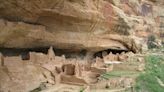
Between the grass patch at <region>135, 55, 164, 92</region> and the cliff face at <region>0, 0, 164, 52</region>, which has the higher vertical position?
the cliff face at <region>0, 0, 164, 52</region>

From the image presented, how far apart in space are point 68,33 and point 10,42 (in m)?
2.46

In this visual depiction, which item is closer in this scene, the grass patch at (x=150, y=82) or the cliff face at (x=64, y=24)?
the cliff face at (x=64, y=24)

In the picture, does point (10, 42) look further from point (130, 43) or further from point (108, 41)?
point (130, 43)

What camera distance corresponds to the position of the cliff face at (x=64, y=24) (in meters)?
7.98

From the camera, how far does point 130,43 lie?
51.6ft

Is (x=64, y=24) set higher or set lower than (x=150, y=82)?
higher

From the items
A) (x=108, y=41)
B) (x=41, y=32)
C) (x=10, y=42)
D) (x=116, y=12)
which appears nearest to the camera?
(x=10, y=42)

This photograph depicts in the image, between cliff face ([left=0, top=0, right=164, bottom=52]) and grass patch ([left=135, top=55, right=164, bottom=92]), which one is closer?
cliff face ([left=0, top=0, right=164, bottom=52])

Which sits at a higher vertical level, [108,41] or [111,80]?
[108,41]

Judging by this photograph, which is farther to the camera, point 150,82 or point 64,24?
point 64,24

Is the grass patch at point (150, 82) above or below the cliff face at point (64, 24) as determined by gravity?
below

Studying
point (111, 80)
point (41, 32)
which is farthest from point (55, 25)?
point (111, 80)

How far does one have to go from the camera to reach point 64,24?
9.65m

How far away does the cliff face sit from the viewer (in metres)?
7.98
